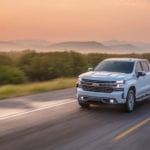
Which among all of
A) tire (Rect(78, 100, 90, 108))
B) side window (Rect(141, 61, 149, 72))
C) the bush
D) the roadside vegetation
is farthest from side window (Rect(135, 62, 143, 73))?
the bush

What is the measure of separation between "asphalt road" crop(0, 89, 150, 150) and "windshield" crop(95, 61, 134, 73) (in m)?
1.36

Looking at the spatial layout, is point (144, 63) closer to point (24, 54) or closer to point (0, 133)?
point (0, 133)

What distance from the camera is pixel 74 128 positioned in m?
12.7

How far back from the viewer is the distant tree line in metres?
32.8

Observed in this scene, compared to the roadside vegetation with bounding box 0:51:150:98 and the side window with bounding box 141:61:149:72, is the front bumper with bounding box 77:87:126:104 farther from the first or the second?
the roadside vegetation with bounding box 0:51:150:98

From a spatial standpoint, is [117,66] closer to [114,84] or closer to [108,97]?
[114,84]

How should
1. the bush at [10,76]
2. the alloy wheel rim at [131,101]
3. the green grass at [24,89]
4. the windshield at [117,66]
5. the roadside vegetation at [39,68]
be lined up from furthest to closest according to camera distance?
the roadside vegetation at [39,68]
the bush at [10,76]
the green grass at [24,89]
the windshield at [117,66]
the alloy wheel rim at [131,101]

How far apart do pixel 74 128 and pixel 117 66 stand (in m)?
5.44

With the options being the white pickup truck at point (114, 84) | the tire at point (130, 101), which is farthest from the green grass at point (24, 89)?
the tire at point (130, 101)

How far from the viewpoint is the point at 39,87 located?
2542cm

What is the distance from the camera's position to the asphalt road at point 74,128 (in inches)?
416

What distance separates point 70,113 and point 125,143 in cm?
499

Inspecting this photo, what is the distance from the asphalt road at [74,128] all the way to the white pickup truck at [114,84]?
0.42 metres

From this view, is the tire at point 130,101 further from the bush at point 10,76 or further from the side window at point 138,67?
the bush at point 10,76
